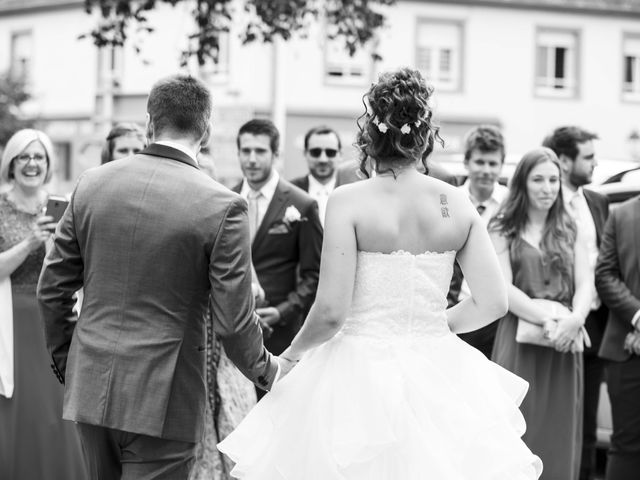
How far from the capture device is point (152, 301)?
167 inches

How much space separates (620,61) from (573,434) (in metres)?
26.7

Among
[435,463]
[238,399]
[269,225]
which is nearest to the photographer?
[435,463]

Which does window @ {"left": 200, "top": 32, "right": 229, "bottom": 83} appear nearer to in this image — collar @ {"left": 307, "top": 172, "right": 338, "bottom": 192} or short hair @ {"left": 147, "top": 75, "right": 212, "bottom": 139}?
collar @ {"left": 307, "top": 172, "right": 338, "bottom": 192}

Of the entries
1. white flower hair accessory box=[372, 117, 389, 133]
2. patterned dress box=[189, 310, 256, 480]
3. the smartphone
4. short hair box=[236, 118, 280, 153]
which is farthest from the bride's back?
short hair box=[236, 118, 280, 153]

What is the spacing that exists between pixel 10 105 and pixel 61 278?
1030 inches

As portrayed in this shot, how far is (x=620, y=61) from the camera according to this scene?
31.2m

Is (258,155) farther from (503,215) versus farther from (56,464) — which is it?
(56,464)

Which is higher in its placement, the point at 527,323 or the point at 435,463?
the point at 527,323

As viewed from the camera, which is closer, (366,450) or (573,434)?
(366,450)

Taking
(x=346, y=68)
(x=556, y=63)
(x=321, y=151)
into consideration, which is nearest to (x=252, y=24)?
(x=321, y=151)

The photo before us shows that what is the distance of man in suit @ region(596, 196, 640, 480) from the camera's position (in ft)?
21.7

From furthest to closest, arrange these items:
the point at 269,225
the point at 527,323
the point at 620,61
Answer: the point at 620,61, the point at 269,225, the point at 527,323

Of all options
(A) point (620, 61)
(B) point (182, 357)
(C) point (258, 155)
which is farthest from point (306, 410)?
(A) point (620, 61)

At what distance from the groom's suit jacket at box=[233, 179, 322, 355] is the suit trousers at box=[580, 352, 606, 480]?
6.93 feet
